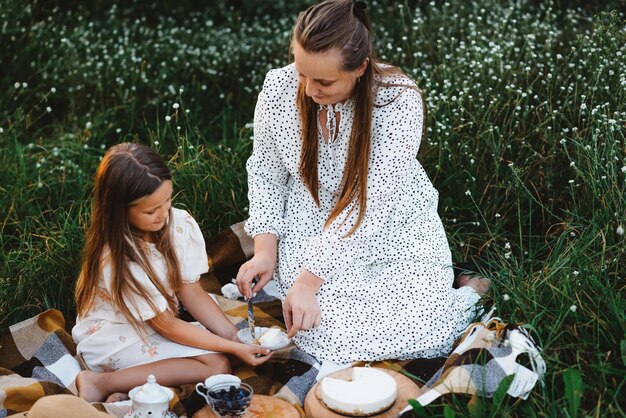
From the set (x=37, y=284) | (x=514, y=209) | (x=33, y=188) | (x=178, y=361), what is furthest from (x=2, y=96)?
(x=514, y=209)

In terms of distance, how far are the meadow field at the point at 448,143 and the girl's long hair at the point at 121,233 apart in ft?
2.16

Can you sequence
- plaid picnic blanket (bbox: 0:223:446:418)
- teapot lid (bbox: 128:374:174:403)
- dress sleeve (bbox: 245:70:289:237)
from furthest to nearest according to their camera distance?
1. dress sleeve (bbox: 245:70:289:237)
2. plaid picnic blanket (bbox: 0:223:446:418)
3. teapot lid (bbox: 128:374:174:403)

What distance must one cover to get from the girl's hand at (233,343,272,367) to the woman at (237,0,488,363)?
0.15 meters

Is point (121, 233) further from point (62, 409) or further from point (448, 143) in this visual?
point (448, 143)

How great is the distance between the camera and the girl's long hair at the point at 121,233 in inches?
125

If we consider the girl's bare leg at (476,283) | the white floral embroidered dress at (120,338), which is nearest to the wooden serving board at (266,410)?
the white floral embroidered dress at (120,338)

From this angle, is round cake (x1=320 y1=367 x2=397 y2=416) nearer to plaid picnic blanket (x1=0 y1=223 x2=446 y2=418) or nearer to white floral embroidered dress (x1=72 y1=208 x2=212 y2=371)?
plaid picnic blanket (x1=0 y1=223 x2=446 y2=418)

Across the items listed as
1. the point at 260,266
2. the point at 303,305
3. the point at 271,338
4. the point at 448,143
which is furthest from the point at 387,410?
the point at 448,143

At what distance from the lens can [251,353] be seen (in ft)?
10.9

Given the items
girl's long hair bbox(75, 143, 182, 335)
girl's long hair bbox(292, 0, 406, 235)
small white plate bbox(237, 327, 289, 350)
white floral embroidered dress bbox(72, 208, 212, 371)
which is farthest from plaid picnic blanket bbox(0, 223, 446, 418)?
girl's long hair bbox(292, 0, 406, 235)

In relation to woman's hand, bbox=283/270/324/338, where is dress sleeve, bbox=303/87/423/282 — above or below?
above

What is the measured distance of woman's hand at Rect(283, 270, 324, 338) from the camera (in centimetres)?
329

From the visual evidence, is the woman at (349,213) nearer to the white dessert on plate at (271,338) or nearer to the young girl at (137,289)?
the white dessert on plate at (271,338)

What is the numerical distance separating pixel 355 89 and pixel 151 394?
142cm
